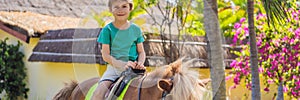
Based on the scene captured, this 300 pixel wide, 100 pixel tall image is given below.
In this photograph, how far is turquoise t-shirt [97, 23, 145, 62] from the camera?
4.20m

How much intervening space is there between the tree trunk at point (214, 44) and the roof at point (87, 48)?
0.32 feet

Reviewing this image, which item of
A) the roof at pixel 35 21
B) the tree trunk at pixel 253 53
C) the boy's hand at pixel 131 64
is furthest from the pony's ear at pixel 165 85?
the roof at pixel 35 21

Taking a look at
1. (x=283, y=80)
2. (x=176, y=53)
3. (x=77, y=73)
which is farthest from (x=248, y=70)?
(x=77, y=73)

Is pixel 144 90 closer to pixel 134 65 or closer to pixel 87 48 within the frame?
pixel 134 65

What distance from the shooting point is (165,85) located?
382 cm

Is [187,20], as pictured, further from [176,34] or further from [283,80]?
[283,80]

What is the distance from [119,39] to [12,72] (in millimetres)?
7206

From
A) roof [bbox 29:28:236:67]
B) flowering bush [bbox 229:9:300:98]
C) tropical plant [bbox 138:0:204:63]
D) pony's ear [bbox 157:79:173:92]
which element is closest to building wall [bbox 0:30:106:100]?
roof [bbox 29:28:236:67]

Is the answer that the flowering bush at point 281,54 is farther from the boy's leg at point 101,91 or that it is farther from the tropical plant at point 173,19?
the boy's leg at point 101,91

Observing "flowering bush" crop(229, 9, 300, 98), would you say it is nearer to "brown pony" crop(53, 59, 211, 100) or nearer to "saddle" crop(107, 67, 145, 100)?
"brown pony" crop(53, 59, 211, 100)

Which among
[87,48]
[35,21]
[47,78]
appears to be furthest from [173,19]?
[35,21]

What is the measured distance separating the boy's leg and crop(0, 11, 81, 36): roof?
6.33 m

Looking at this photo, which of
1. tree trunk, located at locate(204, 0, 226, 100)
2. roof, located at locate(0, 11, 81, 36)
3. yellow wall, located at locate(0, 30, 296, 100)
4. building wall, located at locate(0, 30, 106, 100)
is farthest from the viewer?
roof, located at locate(0, 11, 81, 36)

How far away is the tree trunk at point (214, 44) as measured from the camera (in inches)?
227
